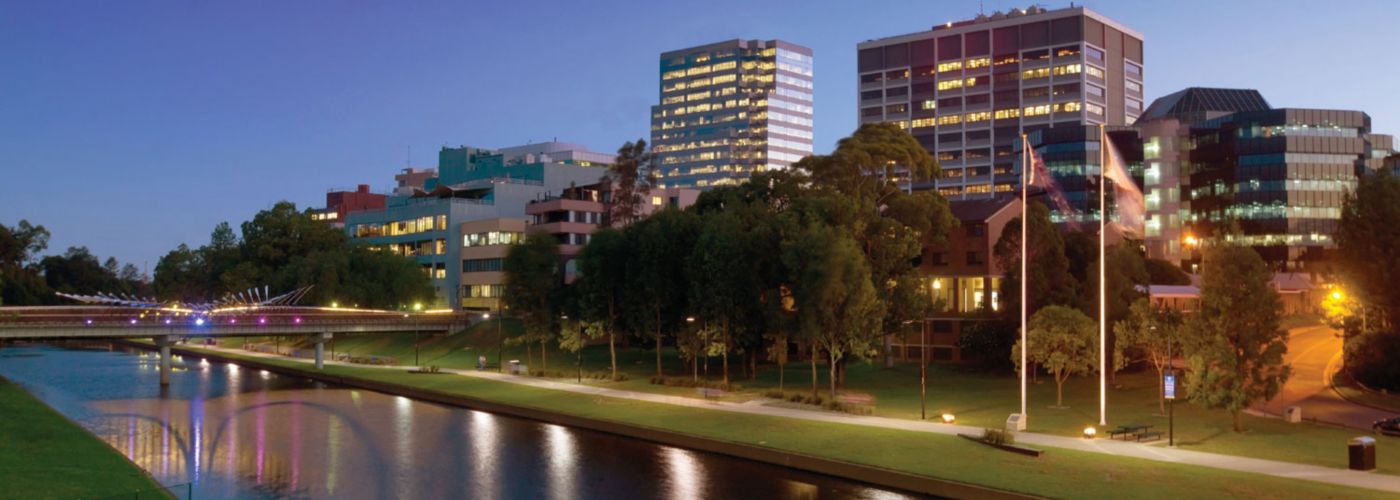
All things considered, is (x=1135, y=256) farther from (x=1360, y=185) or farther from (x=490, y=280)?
(x=490, y=280)

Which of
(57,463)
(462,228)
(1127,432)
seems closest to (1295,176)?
(462,228)

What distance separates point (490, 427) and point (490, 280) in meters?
91.4

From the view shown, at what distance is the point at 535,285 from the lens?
82.4 meters

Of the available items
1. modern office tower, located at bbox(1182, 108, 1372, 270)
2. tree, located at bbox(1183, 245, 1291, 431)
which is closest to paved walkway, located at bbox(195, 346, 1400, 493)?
tree, located at bbox(1183, 245, 1291, 431)

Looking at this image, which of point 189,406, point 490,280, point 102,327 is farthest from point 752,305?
point 490,280

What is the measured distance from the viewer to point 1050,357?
55.6 meters

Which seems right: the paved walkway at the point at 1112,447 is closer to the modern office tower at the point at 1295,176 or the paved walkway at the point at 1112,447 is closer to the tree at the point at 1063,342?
the tree at the point at 1063,342

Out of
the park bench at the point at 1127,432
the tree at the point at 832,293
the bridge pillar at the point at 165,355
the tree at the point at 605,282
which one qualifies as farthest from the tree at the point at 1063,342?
the bridge pillar at the point at 165,355

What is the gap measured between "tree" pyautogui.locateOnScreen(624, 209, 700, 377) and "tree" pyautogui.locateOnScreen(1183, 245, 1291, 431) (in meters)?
34.7

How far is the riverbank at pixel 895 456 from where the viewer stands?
1281 inches

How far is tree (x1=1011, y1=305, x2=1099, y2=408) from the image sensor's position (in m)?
Answer: 55.1

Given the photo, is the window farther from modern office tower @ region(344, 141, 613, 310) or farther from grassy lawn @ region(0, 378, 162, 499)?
grassy lawn @ region(0, 378, 162, 499)

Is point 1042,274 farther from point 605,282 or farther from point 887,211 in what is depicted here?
point 605,282

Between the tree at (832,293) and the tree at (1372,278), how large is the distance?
1120 inches
